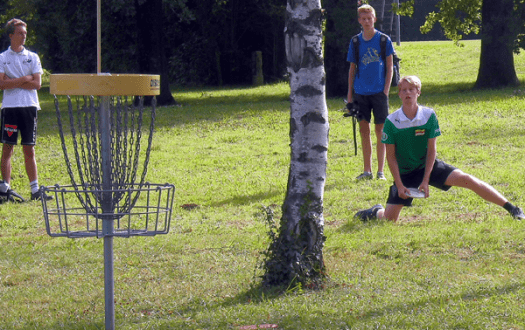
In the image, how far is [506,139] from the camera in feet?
36.8

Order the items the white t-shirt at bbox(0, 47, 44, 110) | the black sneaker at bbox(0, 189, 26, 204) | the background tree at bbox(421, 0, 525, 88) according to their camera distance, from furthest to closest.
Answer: the background tree at bbox(421, 0, 525, 88)
the black sneaker at bbox(0, 189, 26, 204)
the white t-shirt at bbox(0, 47, 44, 110)

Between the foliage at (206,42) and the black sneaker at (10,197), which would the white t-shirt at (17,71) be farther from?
the foliage at (206,42)

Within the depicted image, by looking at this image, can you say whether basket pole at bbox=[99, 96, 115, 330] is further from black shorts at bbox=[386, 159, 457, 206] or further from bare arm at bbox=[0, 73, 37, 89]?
bare arm at bbox=[0, 73, 37, 89]

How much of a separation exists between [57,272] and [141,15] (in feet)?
48.9

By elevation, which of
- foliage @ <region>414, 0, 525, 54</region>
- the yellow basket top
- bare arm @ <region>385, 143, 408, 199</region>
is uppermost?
foliage @ <region>414, 0, 525, 54</region>

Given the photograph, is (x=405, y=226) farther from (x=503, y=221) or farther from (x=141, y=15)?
(x=141, y=15)

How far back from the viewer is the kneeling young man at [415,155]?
5926 mm

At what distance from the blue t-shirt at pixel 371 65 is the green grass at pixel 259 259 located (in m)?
1.19

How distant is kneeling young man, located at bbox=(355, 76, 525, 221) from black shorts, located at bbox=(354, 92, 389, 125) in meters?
2.14

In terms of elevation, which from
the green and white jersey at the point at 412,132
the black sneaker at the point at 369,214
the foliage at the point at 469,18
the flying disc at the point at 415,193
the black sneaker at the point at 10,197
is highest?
the foliage at the point at 469,18

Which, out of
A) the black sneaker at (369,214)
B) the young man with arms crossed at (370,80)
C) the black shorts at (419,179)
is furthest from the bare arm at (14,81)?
the black shorts at (419,179)

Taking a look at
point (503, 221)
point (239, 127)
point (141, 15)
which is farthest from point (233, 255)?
point (141, 15)

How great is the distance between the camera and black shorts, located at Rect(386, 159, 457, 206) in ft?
20.0

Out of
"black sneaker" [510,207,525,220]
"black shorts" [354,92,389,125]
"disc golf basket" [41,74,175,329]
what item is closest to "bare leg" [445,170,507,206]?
"black sneaker" [510,207,525,220]
